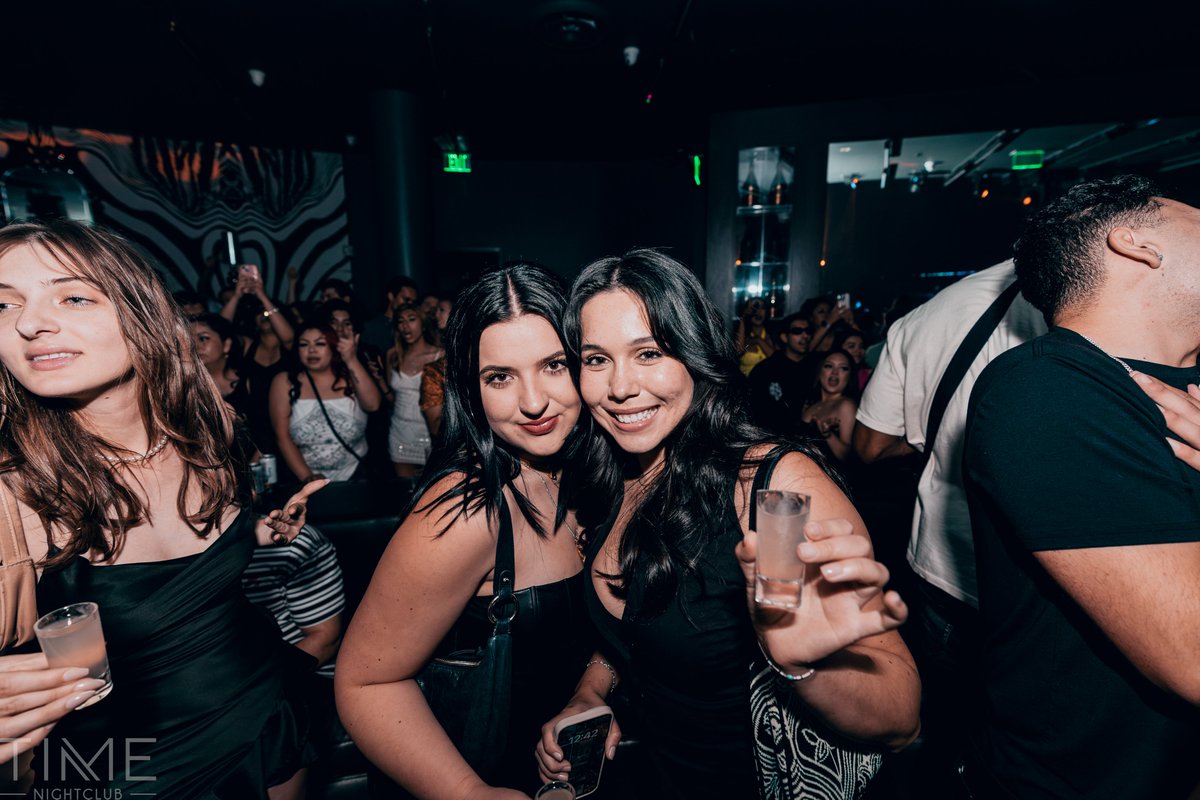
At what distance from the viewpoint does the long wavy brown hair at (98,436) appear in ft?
4.27

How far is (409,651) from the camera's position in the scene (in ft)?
4.33

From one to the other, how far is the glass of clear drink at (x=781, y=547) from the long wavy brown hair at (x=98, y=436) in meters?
1.47

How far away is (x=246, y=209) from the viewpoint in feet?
29.3

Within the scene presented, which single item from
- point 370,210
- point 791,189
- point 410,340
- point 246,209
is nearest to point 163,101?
point 246,209

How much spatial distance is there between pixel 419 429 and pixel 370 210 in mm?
7513

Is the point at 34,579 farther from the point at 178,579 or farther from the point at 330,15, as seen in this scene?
the point at 330,15

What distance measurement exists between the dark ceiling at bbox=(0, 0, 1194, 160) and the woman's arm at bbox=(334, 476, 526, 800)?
4672 millimetres

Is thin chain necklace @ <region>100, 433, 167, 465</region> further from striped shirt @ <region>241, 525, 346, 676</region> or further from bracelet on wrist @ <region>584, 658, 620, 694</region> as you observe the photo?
bracelet on wrist @ <region>584, 658, 620, 694</region>

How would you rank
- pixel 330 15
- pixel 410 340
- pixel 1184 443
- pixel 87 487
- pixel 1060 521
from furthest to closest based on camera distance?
pixel 330 15 → pixel 410 340 → pixel 87 487 → pixel 1184 443 → pixel 1060 521

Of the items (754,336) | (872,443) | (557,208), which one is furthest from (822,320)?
(557,208)

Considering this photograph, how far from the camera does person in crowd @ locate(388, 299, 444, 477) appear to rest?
393cm

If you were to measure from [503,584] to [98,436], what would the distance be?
3.72ft

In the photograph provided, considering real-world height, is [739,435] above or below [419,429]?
above

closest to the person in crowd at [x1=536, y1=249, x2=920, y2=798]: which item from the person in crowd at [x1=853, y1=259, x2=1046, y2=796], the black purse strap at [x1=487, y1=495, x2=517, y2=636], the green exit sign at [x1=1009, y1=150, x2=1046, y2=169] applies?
the black purse strap at [x1=487, y1=495, x2=517, y2=636]
